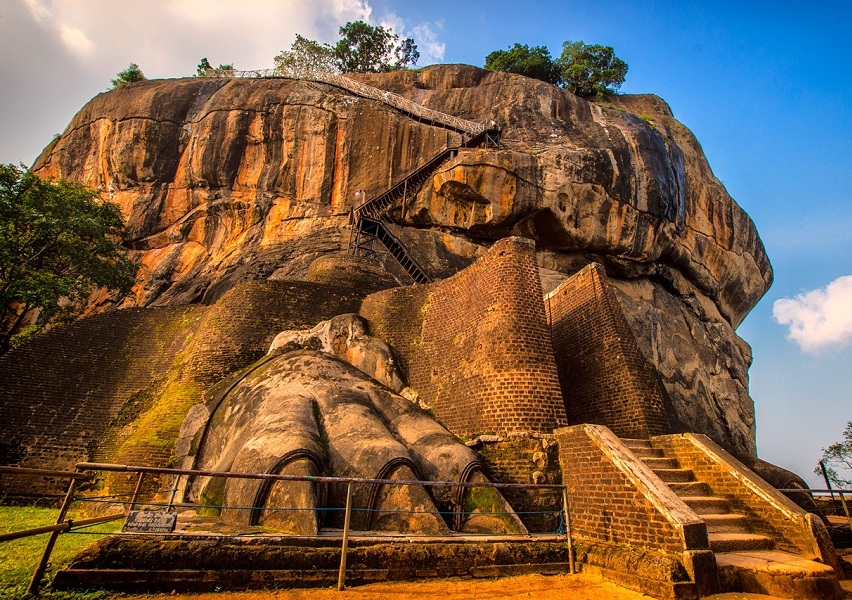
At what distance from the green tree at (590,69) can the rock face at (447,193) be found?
6.35 meters

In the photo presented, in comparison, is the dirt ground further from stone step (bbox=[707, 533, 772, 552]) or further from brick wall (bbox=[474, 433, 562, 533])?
brick wall (bbox=[474, 433, 562, 533])

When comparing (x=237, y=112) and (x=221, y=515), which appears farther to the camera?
(x=237, y=112)

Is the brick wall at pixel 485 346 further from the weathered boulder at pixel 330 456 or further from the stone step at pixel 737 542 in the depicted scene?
the stone step at pixel 737 542

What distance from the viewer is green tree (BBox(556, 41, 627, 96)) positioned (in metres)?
33.8

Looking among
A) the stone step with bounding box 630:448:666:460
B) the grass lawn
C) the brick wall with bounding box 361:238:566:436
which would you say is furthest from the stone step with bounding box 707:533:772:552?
the grass lawn

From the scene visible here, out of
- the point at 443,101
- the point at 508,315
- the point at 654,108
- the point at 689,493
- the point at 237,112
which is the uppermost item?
the point at 654,108

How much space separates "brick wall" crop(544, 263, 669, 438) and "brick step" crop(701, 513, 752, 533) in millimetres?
2937

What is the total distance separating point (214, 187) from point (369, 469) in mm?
24740

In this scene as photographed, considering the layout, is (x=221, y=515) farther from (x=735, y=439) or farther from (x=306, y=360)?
(x=735, y=439)

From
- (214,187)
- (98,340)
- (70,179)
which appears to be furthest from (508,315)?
(70,179)

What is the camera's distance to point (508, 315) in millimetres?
9227

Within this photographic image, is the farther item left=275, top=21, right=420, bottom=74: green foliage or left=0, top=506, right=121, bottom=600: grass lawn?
left=275, top=21, right=420, bottom=74: green foliage

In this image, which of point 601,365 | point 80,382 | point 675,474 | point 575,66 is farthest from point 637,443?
point 575,66

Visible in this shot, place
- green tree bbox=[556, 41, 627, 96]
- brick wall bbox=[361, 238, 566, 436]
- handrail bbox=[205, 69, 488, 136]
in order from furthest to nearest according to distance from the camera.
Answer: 1. green tree bbox=[556, 41, 627, 96]
2. handrail bbox=[205, 69, 488, 136]
3. brick wall bbox=[361, 238, 566, 436]
